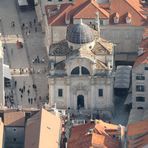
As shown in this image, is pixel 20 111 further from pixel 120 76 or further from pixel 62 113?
pixel 120 76

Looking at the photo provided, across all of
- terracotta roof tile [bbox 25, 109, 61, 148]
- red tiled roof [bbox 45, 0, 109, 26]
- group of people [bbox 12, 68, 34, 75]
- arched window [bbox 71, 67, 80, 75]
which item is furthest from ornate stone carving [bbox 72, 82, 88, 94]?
red tiled roof [bbox 45, 0, 109, 26]

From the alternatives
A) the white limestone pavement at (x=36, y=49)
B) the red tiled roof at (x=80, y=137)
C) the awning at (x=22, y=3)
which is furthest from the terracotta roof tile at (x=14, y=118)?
the awning at (x=22, y=3)

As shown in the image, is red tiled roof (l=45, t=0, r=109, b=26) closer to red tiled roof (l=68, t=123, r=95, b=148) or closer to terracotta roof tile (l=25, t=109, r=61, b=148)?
terracotta roof tile (l=25, t=109, r=61, b=148)

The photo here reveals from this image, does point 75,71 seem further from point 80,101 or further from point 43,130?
point 43,130

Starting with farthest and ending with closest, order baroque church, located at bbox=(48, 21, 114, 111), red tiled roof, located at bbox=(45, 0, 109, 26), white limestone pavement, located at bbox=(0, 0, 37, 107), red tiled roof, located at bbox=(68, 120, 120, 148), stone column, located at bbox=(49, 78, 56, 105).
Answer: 1. red tiled roof, located at bbox=(45, 0, 109, 26)
2. white limestone pavement, located at bbox=(0, 0, 37, 107)
3. stone column, located at bbox=(49, 78, 56, 105)
4. baroque church, located at bbox=(48, 21, 114, 111)
5. red tiled roof, located at bbox=(68, 120, 120, 148)

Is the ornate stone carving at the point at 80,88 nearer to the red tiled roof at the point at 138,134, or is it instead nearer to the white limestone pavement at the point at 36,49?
the white limestone pavement at the point at 36,49
